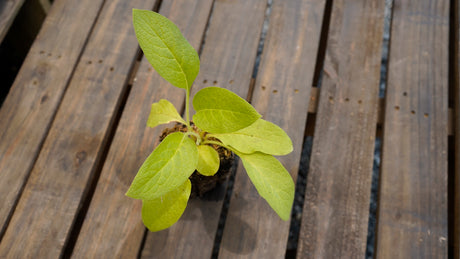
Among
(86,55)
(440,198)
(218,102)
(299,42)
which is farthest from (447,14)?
(86,55)

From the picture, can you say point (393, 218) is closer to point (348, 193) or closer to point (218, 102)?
point (348, 193)

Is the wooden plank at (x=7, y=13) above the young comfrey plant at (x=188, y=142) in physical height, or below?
above

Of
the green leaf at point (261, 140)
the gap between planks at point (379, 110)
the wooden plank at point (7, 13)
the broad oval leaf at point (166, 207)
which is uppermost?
the wooden plank at point (7, 13)

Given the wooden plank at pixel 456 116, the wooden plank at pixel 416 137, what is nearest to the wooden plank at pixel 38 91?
the wooden plank at pixel 416 137

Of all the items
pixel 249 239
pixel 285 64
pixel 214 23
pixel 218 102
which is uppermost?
pixel 214 23

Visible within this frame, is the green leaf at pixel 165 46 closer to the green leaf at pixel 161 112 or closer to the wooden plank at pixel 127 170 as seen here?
the green leaf at pixel 161 112
